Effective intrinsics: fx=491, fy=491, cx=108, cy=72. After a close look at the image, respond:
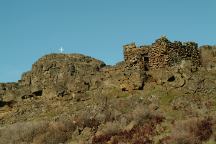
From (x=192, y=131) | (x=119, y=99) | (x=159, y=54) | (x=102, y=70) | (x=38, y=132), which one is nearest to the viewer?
(x=192, y=131)

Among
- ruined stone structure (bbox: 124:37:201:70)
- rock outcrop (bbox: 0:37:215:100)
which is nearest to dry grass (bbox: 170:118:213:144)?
rock outcrop (bbox: 0:37:215:100)

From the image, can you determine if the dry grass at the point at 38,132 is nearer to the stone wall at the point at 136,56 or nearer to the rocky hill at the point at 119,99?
the rocky hill at the point at 119,99

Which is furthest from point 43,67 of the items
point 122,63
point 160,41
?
point 160,41

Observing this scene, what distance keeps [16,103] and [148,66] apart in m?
8.74

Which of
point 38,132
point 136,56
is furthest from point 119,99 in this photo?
point 38,132

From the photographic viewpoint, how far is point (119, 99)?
87.5 feet

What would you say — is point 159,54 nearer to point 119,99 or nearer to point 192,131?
point 119,99

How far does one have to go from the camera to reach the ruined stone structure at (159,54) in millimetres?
27953

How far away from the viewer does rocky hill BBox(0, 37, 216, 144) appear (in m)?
22.7

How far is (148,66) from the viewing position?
28.3m

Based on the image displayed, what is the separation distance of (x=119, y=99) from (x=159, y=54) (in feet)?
12.0

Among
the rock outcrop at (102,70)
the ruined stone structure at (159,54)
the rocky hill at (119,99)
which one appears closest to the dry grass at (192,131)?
the rocky hill at (119,99)

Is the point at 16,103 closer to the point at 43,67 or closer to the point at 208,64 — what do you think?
the point at 43,67

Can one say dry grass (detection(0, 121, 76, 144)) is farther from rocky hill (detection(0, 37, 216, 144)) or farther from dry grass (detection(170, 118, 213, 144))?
dry grass (detection(170, 118, 213, 144))
